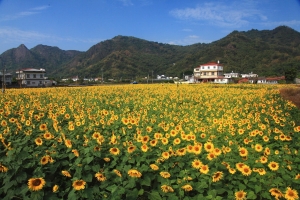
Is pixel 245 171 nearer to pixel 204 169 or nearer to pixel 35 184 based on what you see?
pixel 204 169

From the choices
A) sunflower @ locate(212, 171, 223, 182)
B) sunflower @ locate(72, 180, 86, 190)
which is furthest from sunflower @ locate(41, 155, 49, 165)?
sunflower @ locate(212, 171, 223, 182)

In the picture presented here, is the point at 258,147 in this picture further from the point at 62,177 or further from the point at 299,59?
the point at 299,59

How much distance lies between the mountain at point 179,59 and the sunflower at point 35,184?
8493 centimetres

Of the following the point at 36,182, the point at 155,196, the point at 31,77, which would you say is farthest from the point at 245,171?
the point at 31,77

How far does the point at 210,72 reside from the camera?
219 feet

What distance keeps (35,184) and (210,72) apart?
220 ft

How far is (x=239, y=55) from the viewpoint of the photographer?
10050 centimetres

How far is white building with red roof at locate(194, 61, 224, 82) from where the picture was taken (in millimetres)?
65281

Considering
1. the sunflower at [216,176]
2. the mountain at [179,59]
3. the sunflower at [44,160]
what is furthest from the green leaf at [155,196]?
the mountain at [179,59]

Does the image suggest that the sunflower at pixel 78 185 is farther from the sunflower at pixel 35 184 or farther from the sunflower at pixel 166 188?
the sunflower at pixel 166 188

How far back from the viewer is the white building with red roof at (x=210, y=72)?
Result: 2570 inches

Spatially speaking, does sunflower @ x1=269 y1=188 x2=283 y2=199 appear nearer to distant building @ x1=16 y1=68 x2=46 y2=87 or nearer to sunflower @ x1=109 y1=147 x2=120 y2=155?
sunflower @ x1=109 y1=147 x2=120 y2=155

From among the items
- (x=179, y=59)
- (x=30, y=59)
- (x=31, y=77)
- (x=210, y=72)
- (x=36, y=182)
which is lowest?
(x=36, y=182)

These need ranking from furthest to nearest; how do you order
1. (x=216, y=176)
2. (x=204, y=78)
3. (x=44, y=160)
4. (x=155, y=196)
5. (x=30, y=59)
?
(x=30, y=59), (x=204, y=78), (x=44, y=160), (x=216, y=176), (x=155, y=196)
